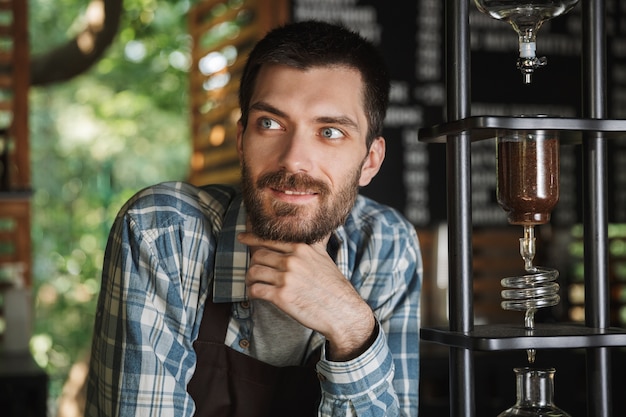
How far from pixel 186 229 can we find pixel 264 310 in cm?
21

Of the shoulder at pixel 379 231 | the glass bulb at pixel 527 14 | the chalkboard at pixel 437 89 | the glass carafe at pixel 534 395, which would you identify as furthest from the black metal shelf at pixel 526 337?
the chalkboard at pixel 437 89

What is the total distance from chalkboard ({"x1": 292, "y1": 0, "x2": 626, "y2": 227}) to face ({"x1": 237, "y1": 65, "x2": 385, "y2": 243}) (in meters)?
2.04

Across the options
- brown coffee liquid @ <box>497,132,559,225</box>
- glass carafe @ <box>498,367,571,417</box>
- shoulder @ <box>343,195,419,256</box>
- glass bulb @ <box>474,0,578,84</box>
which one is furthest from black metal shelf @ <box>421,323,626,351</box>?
shoulder @ <box>343,195,419,256</box>

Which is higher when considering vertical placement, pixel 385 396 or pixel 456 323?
pixel 456 323

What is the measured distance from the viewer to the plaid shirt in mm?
1493

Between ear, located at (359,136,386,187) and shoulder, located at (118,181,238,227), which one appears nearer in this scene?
shoulder, located at (118,181,238,227)

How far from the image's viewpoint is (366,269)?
1.79m

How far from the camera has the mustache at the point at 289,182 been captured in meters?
1.52

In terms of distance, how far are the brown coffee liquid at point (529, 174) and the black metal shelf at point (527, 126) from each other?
30 mm

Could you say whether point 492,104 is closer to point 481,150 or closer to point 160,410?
point 481,150

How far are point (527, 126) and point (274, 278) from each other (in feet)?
1.56

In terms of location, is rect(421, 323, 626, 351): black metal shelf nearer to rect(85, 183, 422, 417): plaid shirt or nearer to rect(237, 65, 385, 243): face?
rect(85, 183, 422, 417): plaid shirt

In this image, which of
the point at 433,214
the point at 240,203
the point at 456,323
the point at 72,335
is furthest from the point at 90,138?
the point at 456,323

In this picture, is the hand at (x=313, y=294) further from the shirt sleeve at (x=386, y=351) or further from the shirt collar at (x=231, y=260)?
the shirt collar at (x=231, y=260)
